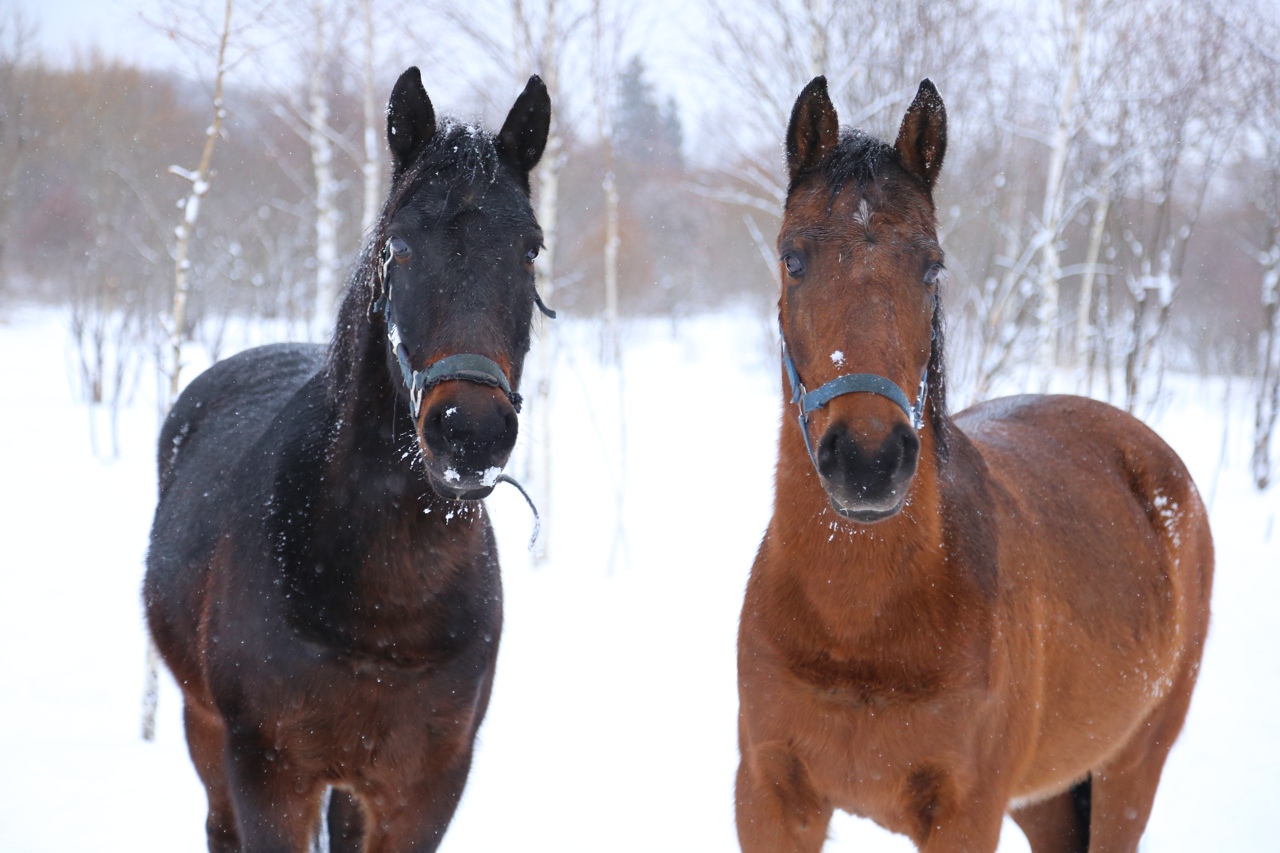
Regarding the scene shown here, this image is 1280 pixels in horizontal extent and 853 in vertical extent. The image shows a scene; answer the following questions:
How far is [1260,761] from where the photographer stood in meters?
4.70

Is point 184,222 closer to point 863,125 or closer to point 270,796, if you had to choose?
point 270,796

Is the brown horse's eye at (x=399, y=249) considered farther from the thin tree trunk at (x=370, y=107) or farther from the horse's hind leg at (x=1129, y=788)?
the thin tree trunk at (x=370, y=107)

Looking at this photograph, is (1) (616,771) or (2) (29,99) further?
(2) (29,99)

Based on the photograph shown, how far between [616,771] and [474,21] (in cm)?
693

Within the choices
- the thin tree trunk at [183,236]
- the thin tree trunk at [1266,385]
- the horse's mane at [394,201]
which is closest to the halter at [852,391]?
the horse's mane at [394,201]

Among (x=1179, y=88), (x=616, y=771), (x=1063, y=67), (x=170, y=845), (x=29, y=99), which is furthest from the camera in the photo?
(x=29, y=99)

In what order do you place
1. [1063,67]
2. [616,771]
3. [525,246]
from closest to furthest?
[525,246] → [616,771] → [1063,67]

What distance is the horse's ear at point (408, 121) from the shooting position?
233 centimetres

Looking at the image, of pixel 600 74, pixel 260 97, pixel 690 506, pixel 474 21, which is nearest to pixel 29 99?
pixel 260 97

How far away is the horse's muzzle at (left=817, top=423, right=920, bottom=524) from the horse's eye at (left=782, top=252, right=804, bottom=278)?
470 mm

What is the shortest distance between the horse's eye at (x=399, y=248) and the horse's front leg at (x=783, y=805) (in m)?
1.49

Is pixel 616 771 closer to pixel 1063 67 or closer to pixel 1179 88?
pixel 1179 88

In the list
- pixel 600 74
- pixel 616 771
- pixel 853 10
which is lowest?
pixel 616 771

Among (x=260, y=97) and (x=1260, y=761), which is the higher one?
(x=260, y=97)
